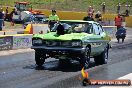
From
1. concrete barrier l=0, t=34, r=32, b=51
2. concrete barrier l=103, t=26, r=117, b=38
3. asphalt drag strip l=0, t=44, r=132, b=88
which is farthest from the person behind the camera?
concrete barrier l=103, t=26, r=117, b=38

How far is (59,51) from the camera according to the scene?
13.6 metres

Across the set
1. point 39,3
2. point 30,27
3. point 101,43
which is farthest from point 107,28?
point 39,3

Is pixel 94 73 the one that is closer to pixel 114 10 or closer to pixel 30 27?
pixel 30 27

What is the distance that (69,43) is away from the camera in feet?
44.7

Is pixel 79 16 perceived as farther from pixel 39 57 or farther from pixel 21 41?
pixel 39 57

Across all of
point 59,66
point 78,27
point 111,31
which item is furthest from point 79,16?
point 59,66

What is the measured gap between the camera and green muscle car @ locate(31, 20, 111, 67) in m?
13.6

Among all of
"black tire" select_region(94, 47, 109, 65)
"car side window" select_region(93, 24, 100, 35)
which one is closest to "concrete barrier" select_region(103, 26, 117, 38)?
"black tire" select_region(94, 47, 109, 65)

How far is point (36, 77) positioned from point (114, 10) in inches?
1819

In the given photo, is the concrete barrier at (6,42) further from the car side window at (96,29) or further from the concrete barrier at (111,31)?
the concrete barrier at (111,31)

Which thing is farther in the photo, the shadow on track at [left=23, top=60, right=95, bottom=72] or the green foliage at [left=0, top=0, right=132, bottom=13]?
the green foliage at [left=0, top=0, right=132, bottom=13]

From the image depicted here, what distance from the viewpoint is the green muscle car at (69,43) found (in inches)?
535

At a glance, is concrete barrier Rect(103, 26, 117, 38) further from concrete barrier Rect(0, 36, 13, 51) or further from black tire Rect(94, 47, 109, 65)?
black tire Rect(94, 47, 109, 65)

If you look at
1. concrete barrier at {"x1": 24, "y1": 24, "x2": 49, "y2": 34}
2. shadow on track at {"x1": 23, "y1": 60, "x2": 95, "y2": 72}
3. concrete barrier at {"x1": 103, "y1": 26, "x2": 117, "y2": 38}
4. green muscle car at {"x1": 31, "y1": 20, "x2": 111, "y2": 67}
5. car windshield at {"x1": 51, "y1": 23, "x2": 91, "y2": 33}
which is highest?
car windshield at {"x1": 51, "y1": 23, "x2": 91, "y2": 33}
